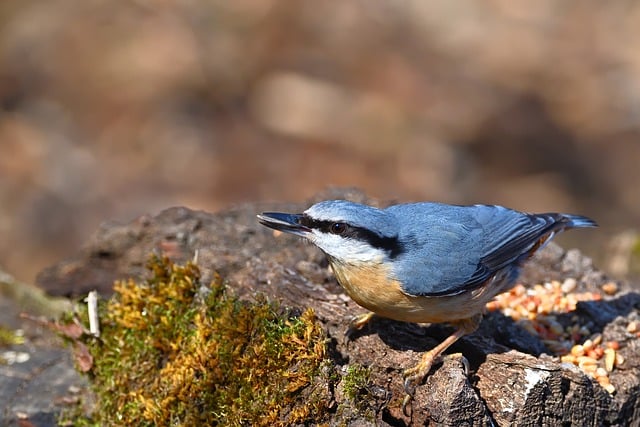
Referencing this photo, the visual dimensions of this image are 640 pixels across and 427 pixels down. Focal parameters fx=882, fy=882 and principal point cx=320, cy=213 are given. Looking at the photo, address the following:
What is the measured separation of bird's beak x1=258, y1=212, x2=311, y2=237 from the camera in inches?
163

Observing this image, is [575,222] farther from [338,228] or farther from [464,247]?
[338,228]

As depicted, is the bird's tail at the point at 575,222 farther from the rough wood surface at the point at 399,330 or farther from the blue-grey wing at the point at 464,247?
the rough wood surface at the point at 399,330

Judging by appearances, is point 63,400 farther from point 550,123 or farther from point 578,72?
point 578,72

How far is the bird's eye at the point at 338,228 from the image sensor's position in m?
4.07

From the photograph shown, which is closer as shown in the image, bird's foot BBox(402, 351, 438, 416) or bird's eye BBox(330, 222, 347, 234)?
bird's foot BBox(402, 351, 438, 416)

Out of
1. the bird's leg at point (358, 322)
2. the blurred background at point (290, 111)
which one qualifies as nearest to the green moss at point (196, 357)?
the bird's leg at point (358, 322)

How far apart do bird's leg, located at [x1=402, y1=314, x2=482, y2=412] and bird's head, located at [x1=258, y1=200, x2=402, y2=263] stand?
1.57 feet

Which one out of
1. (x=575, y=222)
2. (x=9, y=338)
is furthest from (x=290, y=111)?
(x=575, y=222)

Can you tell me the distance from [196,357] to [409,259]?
3.64 feet

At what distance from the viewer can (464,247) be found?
4.35 metres

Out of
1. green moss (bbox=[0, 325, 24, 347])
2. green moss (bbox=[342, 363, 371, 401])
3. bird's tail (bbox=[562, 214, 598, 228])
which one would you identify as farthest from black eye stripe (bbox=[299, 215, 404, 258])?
green moss (bbox=[0, 325, 24, 347])

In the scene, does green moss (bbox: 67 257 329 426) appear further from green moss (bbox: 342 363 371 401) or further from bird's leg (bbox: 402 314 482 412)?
bird's leg (bbox: 402 314 482 412)

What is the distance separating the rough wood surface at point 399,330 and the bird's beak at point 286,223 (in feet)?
1.17

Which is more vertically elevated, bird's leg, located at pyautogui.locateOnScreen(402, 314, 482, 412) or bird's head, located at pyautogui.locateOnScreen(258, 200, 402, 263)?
bird's head, located at pyautogui.locateOnScreen(258, 200, 402, 263)
